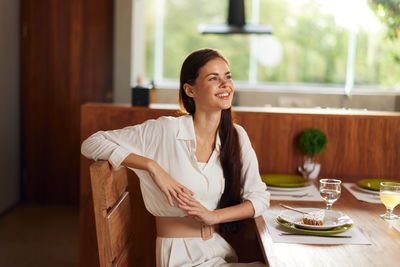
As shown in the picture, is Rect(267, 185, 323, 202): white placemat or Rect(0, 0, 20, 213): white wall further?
Rect(0, 0, 20, 213): white wall

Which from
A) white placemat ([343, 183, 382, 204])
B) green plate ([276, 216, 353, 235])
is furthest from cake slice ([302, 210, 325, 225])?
white placemat ([343, 183, 382, 204])

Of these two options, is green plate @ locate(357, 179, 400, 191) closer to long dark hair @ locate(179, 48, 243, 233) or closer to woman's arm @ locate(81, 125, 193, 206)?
long dark hair @ locate(179, 48, 243, 233)

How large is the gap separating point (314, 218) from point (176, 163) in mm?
535

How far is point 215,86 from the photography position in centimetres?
192

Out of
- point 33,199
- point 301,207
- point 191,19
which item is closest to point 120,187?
point 301,207

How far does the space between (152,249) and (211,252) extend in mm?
736

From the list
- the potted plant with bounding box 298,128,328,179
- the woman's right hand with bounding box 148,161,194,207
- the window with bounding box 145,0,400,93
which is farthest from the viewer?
the window with bounding box 145,0,400,93

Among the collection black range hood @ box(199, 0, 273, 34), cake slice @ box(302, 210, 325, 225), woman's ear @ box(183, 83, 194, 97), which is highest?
black range hood @ box(199, 0, 273, 34)

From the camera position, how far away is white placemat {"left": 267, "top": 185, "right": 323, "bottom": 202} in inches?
82.0

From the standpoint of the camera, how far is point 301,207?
1930 mm

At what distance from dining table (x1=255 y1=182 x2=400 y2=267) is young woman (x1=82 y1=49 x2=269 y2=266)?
0.18 m

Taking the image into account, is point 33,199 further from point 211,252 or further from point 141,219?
point 211,252

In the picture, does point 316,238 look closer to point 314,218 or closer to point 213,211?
point 314,218

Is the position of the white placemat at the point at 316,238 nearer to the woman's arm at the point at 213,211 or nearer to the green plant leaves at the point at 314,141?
the woman's arm at the point at 213,211
